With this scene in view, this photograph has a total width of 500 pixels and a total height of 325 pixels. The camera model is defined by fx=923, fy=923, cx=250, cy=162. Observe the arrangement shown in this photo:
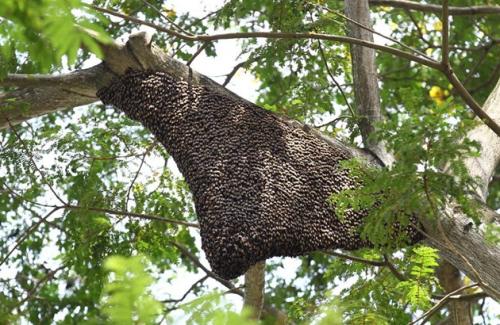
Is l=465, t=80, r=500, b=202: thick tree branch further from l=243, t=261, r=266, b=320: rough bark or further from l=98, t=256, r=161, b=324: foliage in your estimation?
l=98, t=256, r=161, b=324: foliage

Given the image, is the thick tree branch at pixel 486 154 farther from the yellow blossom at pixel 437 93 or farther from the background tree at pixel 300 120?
the yellow blossom at pixel 437 93

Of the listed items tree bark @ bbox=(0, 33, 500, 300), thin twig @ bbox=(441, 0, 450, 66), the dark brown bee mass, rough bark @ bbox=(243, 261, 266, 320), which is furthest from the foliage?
rough bark @ bbox=(243, 261, 266, 320)

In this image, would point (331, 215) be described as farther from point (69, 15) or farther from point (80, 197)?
point (69, 15)

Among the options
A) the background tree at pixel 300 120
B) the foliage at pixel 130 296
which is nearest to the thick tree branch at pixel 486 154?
the background tree at pixel 300 120

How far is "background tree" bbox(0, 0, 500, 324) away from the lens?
426 centimetres

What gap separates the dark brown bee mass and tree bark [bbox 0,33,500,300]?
0.07m

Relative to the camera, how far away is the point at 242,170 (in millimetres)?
4988

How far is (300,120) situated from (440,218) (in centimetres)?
188

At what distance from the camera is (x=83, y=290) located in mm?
9156

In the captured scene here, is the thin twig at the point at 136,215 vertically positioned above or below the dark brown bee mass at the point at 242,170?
above

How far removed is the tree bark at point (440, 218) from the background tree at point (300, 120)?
0.04ft

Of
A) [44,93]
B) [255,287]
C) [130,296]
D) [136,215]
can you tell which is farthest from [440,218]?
[130,296]

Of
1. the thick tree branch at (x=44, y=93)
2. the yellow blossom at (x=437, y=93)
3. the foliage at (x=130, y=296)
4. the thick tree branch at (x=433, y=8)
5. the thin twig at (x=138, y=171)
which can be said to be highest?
the yellow blossom at (x=437, y=93)

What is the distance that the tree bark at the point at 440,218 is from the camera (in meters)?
5.25
